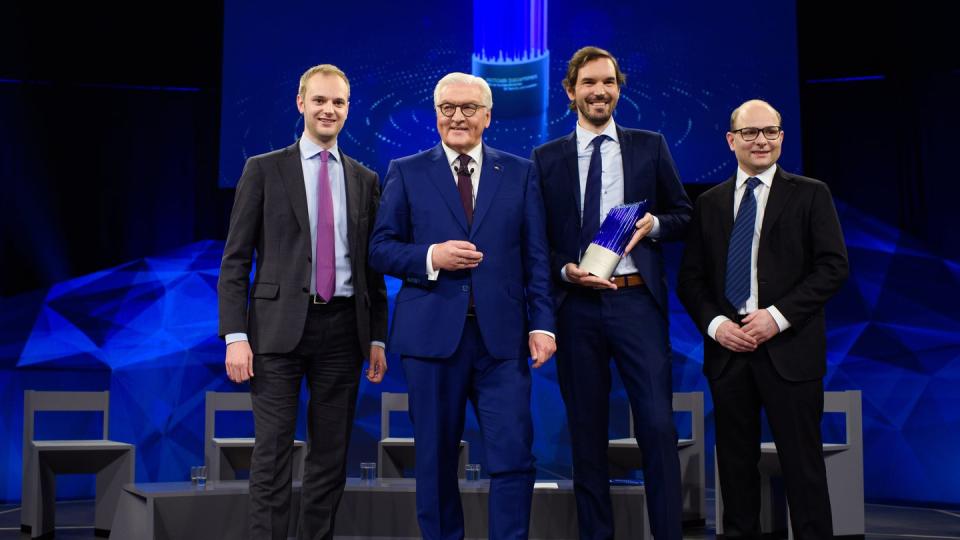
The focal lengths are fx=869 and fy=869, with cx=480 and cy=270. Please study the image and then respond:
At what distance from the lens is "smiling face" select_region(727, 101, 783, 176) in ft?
9.34

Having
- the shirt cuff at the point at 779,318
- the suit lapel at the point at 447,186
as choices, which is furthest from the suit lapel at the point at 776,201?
the suit lapel at the point at 447,186

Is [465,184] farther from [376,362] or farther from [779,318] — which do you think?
[779,318]

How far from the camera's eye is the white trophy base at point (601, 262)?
102 inches

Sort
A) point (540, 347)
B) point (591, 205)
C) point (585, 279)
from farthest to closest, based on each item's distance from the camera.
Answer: point (591, 205) → point (585, 279) → point (540, 347)

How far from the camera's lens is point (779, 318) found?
2.69 meters

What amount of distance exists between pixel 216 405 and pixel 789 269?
10.9 ft

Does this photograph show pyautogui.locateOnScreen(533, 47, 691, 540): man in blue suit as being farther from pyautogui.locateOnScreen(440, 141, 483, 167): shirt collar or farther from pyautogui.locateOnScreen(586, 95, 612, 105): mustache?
pyautogui.locateOnScreen(440, 141, 483, 167): shirt collar

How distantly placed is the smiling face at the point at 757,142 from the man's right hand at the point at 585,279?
0.67m

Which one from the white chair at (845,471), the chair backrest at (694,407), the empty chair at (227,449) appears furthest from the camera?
the chair backrest at (694,407)

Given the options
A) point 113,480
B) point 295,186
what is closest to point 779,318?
point 295,186

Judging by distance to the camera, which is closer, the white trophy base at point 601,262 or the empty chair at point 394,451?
the white trophy base at point 601,262

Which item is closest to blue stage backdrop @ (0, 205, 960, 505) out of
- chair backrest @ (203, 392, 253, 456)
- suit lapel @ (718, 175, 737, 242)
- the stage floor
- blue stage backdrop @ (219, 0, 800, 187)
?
the stage floor

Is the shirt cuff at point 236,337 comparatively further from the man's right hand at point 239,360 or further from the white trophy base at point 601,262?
the white trophy base at point 601,262

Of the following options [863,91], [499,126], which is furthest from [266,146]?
[863,91]
